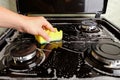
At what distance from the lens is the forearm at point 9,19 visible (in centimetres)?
58

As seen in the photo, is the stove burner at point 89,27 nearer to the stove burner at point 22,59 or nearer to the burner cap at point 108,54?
the burner cap at point 108,54

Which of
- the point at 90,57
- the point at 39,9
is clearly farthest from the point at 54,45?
the point at 39,9

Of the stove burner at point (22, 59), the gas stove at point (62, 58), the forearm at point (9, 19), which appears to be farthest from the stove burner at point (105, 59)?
the forearm at point (9, 19)

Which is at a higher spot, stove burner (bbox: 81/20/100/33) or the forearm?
the forearm

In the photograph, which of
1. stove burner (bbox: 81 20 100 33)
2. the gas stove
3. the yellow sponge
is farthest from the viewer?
stove burner (bbox: 81 20 100 33)

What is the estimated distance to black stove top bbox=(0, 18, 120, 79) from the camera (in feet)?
1.85

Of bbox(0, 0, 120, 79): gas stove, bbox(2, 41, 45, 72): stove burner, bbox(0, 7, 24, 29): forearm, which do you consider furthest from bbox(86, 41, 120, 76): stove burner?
bbox(0, 7, 24, 29): forearm

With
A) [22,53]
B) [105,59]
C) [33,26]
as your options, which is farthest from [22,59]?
[105,59]

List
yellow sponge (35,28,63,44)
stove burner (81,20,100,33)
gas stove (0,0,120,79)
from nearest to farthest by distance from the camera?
gas stove (0,0,120,79)
yellow sponge (35,28,63,44)
stove burner (81,20,100,33)

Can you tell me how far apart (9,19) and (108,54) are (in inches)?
14.0

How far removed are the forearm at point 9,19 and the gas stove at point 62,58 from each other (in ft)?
0.29

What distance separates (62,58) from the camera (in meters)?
0.65

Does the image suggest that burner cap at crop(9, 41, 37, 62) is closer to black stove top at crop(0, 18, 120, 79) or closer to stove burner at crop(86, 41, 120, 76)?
black stove top at crop(0, 18, 120, 79)

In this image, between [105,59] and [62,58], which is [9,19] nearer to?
[62,58]
